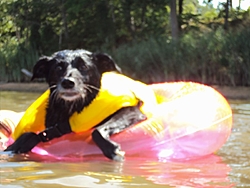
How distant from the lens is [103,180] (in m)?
3.61

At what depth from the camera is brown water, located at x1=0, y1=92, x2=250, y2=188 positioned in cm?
351

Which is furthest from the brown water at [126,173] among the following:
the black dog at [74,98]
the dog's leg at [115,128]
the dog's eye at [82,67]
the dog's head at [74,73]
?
the dog's eye at [82,67]

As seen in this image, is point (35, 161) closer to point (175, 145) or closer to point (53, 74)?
point (53, 74)

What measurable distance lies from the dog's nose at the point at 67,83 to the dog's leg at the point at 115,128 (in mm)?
536

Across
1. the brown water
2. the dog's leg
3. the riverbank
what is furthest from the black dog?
the riverbank

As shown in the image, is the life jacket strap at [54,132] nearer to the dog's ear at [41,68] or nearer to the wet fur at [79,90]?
the wet fur at [79,90]

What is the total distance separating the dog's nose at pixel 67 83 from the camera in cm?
466

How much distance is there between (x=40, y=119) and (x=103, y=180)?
1.95m

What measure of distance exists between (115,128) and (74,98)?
539 mm

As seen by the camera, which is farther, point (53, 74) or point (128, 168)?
point (53, 74)

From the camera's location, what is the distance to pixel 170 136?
5.02 metres

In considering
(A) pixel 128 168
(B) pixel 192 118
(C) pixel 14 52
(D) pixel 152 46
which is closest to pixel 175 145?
(B) pixel 192 118

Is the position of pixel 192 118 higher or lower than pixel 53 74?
lower

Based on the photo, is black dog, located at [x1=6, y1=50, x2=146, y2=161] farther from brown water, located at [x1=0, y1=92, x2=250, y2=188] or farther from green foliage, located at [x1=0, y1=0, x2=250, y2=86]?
green foliage, located at [x1=0, y1=0, x2=250, y2=86]
